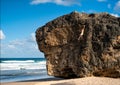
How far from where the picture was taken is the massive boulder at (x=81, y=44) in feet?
57.6

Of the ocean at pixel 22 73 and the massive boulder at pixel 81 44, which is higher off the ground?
the massive boulder at pixel 81 44

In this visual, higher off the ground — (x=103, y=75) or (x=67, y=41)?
(x=67, y=41)

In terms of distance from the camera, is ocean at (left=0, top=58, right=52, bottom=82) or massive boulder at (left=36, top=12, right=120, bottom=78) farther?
ocean at (left=0, top=58, right=52, bottom=82)

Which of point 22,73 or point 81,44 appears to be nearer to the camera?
point 81,44

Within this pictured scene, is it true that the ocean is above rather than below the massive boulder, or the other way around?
below

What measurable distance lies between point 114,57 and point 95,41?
4.85 ft

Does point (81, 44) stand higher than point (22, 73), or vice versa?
point (81, 44)

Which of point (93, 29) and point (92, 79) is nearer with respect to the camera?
point (92, 79)

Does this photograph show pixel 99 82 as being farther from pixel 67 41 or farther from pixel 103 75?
pixel 67 41

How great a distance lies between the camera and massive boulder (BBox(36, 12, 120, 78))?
1756 cm

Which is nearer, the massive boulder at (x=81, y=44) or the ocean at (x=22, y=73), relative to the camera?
the massive boulder at (x=81, y=44)

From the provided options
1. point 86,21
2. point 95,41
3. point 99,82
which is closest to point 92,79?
point 99,82

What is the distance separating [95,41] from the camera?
58.7 feet

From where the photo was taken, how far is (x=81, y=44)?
722 inches
